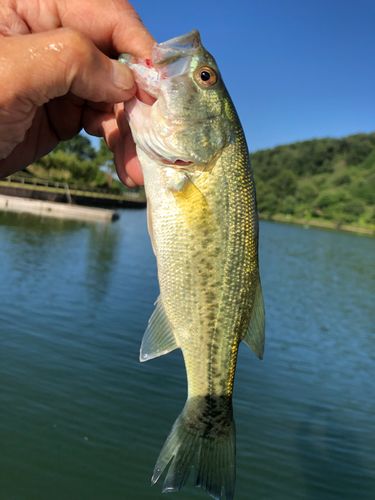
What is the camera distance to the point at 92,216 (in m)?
34.3

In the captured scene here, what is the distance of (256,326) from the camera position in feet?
8.67

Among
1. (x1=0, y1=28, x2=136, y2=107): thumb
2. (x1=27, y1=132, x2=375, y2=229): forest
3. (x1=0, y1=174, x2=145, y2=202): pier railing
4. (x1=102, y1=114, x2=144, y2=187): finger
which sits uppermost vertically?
(x1=27, y1=132, x2=375, y2=229): forest

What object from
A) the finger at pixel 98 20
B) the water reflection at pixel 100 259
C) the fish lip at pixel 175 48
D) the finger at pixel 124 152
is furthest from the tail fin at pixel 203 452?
the water reflection at pixel 100 259

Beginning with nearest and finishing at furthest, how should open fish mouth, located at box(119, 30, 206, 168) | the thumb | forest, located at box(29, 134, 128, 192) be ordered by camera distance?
the thumb < open fish mouth, located at box(119, 30, 206, 168) < forest, located at box(29, 134, 128, 192)

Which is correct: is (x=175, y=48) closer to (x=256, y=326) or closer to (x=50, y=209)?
(x=256, y=326)

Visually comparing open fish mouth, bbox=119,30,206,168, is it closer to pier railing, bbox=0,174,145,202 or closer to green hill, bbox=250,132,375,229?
pier railing, bbox=0,174,145,202

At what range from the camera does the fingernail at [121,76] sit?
7.42ft

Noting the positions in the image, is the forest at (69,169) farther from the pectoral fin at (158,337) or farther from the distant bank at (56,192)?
the pectoral fin at (158,337)

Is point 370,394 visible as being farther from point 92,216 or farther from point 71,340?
point 92,216

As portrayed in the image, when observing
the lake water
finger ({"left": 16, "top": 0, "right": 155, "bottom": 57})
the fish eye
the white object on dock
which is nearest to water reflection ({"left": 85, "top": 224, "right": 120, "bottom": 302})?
the lake water

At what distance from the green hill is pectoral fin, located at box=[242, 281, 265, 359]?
327ft

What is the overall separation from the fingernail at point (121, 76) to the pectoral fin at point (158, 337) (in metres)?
1.44

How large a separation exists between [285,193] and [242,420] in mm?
127010

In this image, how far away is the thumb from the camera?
6.49 ft
